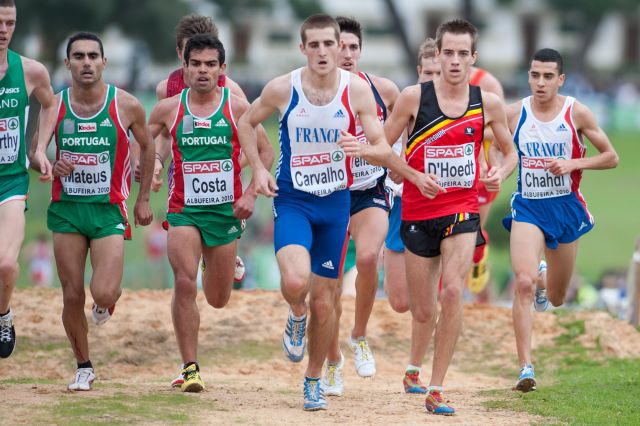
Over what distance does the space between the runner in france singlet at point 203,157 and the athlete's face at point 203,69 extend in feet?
0.67

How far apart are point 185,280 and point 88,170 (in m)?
1.20

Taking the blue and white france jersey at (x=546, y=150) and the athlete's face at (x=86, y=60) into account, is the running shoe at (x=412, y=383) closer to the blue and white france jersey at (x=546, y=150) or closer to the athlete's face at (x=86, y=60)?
the blue and white france jersey at (x=546, y=150)

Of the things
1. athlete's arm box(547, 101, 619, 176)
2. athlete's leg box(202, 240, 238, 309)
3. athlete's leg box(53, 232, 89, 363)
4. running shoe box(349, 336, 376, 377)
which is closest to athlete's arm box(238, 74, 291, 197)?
athlete's leg box(202, 240, 238, 309)

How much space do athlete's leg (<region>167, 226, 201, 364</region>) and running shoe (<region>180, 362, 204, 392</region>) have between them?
7 centimetres

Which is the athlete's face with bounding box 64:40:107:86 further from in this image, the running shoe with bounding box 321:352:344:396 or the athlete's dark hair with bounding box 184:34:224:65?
the running shoe with bounding box 321:352:344:396

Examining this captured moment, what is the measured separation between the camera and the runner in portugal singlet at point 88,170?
10625 millimetres

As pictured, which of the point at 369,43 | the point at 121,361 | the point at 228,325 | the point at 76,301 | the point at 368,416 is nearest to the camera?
the point at 368,416

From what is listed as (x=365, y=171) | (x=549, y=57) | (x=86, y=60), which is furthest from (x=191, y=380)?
(x=549, y=57)

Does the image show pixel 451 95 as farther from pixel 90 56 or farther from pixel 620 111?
pixel 620 111

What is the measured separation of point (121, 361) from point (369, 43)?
67460mm

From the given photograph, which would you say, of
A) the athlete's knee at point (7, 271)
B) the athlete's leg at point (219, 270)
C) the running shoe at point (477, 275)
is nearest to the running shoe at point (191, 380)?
the athlete's leg at point (219, 270)

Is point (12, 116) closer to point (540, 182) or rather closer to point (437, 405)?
point (437, 405)

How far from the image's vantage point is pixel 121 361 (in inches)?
528

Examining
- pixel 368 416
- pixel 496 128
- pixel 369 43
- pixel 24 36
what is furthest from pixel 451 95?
pixel 369 43
